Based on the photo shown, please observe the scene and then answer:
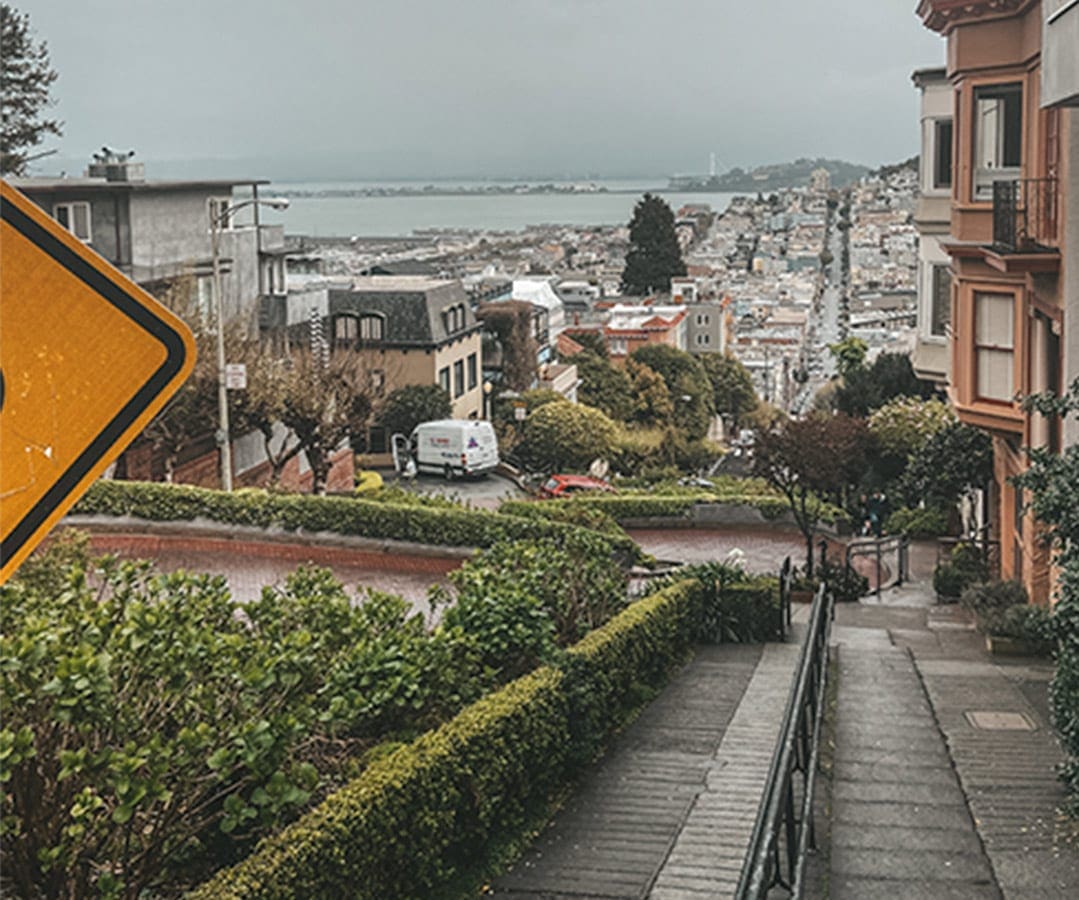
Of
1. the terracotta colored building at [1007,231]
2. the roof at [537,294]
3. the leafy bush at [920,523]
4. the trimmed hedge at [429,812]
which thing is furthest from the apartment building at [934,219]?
the roof at [537,294]

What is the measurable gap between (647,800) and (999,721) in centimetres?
393

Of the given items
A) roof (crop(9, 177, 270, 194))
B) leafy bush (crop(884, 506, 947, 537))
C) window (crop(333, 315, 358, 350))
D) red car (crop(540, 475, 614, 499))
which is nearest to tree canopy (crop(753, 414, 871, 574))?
leafy bush (crop(884, 506, 947, 537))

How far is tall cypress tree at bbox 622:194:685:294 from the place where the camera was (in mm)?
133250

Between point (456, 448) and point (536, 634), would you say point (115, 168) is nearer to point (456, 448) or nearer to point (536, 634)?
point (456, 448)

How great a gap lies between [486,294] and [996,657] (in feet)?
339

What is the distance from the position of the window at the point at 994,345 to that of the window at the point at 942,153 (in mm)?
5933

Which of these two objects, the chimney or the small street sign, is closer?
the small street sign

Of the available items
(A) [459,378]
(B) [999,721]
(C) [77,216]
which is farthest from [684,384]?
(B) [999,721]

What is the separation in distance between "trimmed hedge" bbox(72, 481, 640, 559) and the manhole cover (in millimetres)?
11490

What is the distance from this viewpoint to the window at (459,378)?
62938mm

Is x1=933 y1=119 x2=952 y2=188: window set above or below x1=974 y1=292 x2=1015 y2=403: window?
above

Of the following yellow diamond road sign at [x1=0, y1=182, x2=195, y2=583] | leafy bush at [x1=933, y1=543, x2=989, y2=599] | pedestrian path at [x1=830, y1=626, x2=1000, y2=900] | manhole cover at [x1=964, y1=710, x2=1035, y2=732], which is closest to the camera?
yellow diamond road sign at [x1=0, y1=182, x2=195, y2=583]

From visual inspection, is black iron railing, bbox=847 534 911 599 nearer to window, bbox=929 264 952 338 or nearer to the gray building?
window, bbox=929 264 952 338

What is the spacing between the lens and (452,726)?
968 cm
